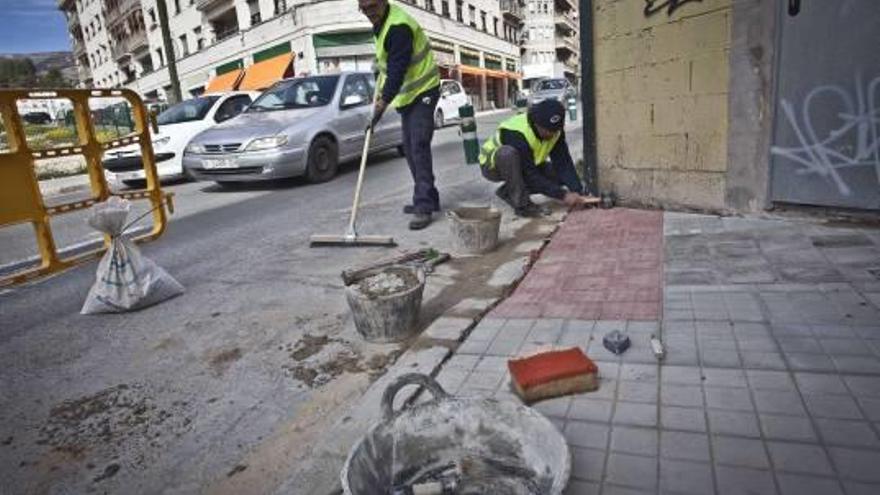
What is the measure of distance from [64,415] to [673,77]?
4772mm

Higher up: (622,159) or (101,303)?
(622,159)

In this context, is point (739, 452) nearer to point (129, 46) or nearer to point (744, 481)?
point (744, 481)

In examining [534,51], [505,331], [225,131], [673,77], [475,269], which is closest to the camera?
[505,331]

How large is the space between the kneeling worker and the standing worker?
0.66 meters

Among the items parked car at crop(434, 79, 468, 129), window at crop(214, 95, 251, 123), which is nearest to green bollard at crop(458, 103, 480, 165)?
window at crop(214, 95, 251, 123)

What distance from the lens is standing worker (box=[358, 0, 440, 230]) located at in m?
5.04

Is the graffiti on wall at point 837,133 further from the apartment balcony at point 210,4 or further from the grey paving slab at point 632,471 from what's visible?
the apartment balcony at point 210,4

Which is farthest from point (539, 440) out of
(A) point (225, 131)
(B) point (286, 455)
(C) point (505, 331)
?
(A) point (225, 131)

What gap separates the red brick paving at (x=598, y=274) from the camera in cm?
321

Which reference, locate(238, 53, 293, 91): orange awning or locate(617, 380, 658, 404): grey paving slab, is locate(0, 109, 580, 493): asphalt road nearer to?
locate(617, 380, 658, 404): grey paving slab

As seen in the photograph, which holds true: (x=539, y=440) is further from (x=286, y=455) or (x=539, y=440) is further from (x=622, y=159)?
(x=622, y=159)

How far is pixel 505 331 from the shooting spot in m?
3.02

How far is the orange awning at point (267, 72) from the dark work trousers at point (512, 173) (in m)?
22.7

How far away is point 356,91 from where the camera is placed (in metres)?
9.40
